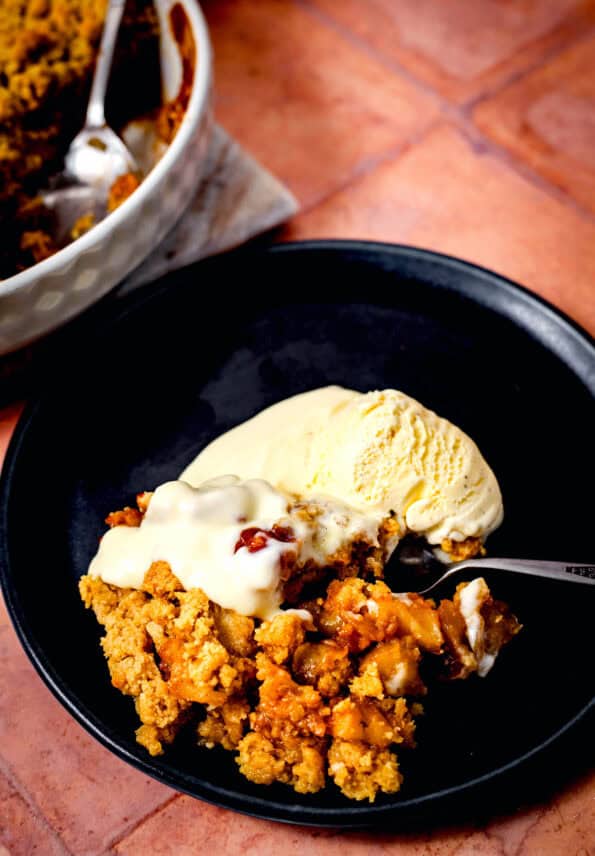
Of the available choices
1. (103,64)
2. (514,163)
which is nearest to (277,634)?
(103,64)

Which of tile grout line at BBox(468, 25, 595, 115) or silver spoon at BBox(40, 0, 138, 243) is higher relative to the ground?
silver spoon at BBox(40, 0, 138, 243)

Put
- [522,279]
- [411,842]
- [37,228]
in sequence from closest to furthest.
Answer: [411,842] < [37,228] < [522,279]

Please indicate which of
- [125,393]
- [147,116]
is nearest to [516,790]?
[125,393]

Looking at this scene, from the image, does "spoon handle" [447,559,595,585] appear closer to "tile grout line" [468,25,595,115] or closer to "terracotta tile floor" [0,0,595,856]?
"terracotta tile floor" [0,0,595,856]

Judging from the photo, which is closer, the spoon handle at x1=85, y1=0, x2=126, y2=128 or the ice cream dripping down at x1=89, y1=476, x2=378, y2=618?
the ice cream dripping down at x1=89, y1=476, x2=378, y2=618

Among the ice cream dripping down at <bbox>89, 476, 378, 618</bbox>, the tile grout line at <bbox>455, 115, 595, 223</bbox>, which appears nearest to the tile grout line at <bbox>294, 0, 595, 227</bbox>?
the tile grout line at <bbox>455, 115, 595, 223</bbox>

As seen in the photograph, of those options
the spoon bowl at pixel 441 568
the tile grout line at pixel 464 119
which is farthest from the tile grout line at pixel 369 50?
the spoon bowl at pixel 441 568

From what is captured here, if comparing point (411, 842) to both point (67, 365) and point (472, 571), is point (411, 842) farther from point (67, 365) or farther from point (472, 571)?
point (67, 365)
